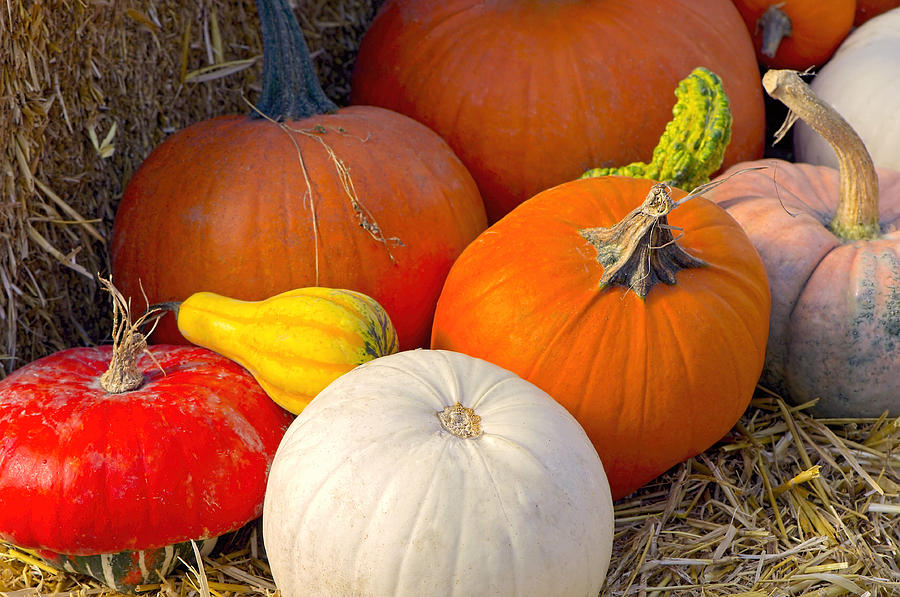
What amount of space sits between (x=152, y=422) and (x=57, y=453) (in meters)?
0.18

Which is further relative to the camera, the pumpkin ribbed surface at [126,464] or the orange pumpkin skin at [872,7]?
the orange pumpkin skin at [872,7]

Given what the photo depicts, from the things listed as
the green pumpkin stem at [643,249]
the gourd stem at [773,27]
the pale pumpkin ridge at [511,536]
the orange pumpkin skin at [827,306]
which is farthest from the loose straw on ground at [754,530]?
the gourd stem at [773,27]

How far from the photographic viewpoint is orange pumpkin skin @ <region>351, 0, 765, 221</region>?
8.47 feet

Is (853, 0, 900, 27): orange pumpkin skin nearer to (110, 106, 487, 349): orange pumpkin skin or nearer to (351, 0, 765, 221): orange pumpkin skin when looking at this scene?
(351, 0, 765, 221): orange pumpkin skin

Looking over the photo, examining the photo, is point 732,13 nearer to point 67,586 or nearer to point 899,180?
point 899,180

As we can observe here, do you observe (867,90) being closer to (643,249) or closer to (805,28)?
(805,28)

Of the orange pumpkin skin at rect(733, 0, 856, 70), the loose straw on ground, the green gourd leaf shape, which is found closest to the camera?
the loose straw on ground

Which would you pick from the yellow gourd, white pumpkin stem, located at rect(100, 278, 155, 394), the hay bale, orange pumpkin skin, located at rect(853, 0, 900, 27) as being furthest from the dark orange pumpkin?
orange pumpkin skin, located at rect(853, 0, 900, 27)

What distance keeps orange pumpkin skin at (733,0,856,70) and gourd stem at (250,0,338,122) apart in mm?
1613

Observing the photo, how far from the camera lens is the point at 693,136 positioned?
2.27 metres

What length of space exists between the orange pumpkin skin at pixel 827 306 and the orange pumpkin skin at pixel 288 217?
2.73 feet

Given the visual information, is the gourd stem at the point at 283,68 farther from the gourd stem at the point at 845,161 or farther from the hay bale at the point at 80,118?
the gourd stem at the point at 845,161

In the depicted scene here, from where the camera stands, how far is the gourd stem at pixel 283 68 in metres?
2.35

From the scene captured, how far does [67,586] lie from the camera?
1760 mm
